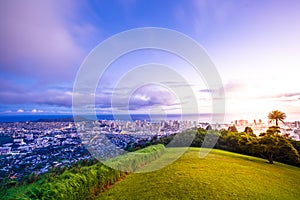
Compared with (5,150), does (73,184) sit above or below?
below

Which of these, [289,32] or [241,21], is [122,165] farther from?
[289,32]

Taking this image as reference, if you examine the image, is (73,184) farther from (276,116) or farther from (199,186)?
(276,116)

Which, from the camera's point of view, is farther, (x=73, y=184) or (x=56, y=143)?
(x=56, y=143)

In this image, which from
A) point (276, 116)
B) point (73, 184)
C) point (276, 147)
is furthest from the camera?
point (276, 116)

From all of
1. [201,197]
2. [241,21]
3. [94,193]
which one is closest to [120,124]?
[94,193]

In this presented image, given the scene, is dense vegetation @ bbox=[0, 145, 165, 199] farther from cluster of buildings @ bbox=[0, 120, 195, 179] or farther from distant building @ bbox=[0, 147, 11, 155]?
distant building @ bbox=[0, 147, 11, 155]

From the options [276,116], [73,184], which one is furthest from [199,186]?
[276,116]

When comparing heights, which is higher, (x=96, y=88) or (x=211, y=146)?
(x=96, y=88)
